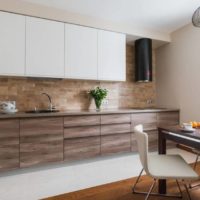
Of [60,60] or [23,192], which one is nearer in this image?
[23,192]

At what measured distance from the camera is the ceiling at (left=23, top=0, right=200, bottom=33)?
2.92m

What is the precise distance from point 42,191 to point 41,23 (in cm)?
231

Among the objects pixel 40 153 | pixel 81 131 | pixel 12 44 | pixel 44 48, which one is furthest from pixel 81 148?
pixel 12 44

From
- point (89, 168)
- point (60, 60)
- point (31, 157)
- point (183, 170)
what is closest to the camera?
point (183, 170)

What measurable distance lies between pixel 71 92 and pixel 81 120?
2.66 feet

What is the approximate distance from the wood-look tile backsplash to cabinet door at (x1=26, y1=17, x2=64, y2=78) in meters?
0.41

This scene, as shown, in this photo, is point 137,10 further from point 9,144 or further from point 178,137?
point 9,144

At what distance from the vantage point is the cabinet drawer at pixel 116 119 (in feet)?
9.97

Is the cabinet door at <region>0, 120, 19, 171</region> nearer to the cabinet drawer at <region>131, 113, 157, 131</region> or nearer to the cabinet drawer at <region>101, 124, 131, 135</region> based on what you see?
the cabinet drawer at <region>101, 124, 131, 135</region>

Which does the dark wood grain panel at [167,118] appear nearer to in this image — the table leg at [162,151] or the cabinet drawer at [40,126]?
the table leg at [162,151]

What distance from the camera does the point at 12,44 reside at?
105 inches

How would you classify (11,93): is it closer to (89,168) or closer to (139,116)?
(89,168)

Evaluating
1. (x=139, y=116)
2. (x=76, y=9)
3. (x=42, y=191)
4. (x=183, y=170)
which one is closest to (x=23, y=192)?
(x=42, y=191)

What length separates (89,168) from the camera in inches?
109
